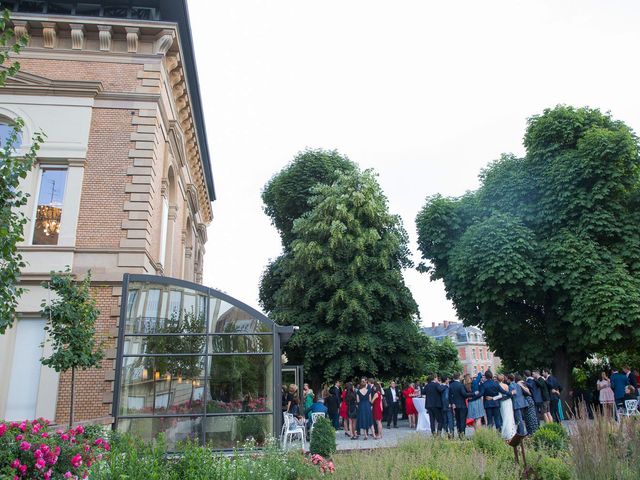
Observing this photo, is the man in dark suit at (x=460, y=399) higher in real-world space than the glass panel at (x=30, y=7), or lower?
lower

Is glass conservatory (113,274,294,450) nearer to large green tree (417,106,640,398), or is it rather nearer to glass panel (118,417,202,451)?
glass panel (118,417,202,451)

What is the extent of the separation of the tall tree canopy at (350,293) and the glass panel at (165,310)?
11.6 m

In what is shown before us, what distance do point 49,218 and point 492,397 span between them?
1332cm

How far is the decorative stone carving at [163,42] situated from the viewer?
53.3 ft

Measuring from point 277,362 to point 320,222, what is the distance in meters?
12.8

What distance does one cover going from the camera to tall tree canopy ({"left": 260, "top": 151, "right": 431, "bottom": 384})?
23.7 metres

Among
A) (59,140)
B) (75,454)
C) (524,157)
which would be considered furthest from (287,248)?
(75,454)

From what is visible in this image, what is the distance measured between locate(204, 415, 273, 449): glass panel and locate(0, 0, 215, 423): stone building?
10.6ft

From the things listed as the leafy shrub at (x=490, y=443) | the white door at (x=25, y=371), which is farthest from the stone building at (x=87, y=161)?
the leafy shrub at (x=490, y=443)

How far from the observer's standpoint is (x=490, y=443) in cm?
845

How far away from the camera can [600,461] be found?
5.29 metres

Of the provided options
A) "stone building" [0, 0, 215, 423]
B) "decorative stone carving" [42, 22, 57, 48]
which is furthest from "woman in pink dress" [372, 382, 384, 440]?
"decorative stone carving" [42, 22, 57, 48]

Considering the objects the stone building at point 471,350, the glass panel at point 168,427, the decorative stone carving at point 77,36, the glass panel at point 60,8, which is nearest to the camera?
the glass panel at point 168,427

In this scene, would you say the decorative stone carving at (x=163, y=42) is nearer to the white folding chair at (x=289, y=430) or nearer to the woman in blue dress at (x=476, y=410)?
the white folding chair at (x=289, y=430)
